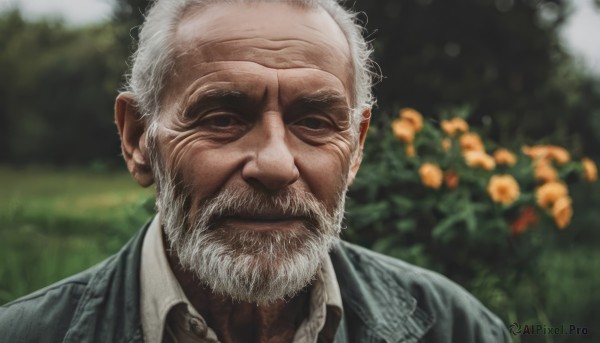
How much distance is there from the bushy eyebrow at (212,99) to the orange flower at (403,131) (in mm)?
1872

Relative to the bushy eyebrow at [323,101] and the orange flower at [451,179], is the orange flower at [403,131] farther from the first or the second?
the bushy eyebrow at [323,101]

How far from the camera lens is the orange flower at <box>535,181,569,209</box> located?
3848 mm

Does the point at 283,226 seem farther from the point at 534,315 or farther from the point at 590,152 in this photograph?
the point at 590,152

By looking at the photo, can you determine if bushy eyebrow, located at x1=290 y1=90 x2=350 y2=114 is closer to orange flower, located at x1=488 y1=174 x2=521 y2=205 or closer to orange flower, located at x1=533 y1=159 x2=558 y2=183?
orange flower, located at x1=488 y1=174 x2=521 y2=205

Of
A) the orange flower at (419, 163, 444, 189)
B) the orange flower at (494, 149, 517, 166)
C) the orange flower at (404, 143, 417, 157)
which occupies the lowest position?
A: the orange flower at (494, 149, 517, 166)

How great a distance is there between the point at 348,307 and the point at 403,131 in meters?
1.65

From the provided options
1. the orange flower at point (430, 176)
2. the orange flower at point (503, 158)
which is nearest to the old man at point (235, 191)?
the orange flower at point (430, 176)

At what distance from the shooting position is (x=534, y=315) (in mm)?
3621

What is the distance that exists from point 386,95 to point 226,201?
6851 millimetres

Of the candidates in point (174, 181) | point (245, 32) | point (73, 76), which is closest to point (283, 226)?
point (174, 181)

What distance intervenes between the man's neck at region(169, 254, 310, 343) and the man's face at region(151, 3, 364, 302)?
12cm

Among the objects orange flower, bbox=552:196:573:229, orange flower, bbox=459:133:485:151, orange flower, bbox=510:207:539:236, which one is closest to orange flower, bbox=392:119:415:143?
orange flower, bbox=459:133:485:151

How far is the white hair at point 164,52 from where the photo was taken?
84.3 inches

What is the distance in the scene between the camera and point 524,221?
3.85 metres
